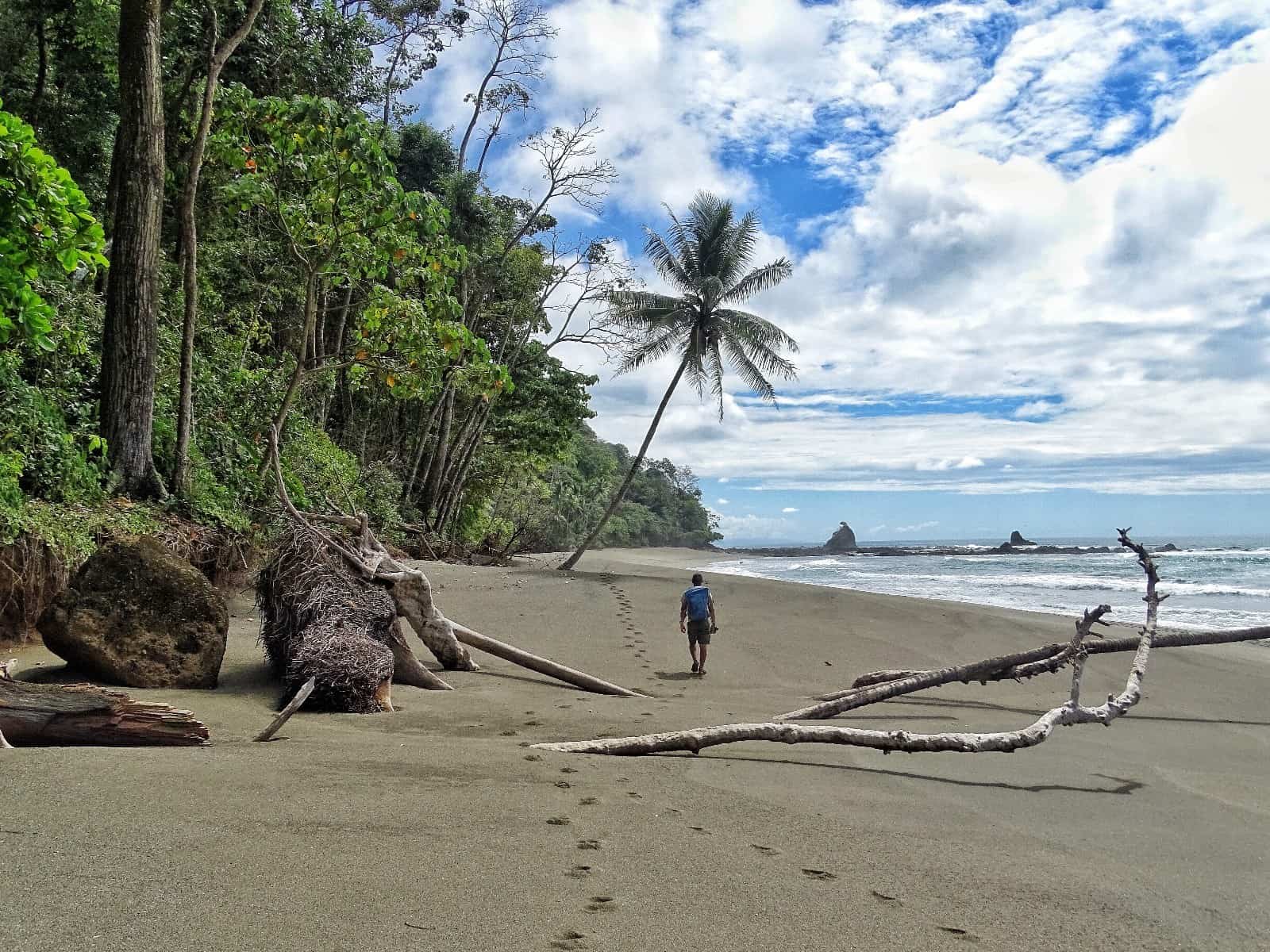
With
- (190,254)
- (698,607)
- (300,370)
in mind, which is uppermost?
(190,254)

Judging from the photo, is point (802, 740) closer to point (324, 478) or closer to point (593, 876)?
point (593, 876)

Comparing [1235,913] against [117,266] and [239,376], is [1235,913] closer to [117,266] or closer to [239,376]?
[117,266]

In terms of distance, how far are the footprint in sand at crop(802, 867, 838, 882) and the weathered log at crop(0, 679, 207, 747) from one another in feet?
9.44

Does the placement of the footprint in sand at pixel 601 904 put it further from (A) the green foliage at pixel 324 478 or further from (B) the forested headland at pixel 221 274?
(A) the green foliage at pixel 324 478

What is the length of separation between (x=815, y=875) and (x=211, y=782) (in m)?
2.39

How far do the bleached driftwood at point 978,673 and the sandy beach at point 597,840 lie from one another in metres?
0.32

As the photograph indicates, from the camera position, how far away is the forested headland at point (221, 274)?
7.03m

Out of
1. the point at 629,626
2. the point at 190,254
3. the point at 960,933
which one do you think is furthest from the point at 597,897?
the point at 629,626

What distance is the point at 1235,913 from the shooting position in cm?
304

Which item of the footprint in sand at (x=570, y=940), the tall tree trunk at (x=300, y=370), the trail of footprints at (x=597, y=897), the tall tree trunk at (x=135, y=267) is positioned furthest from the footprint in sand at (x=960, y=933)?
the tall tree trunk at (x=300, y=370)

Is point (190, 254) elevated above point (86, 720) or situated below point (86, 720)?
above

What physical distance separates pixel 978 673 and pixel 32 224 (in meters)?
6.92

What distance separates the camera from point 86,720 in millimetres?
3744

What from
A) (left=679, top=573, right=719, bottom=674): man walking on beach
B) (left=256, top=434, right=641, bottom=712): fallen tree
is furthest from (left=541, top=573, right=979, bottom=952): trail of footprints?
(left=679, top=573, right=719, bottom=674): man walking on beach
